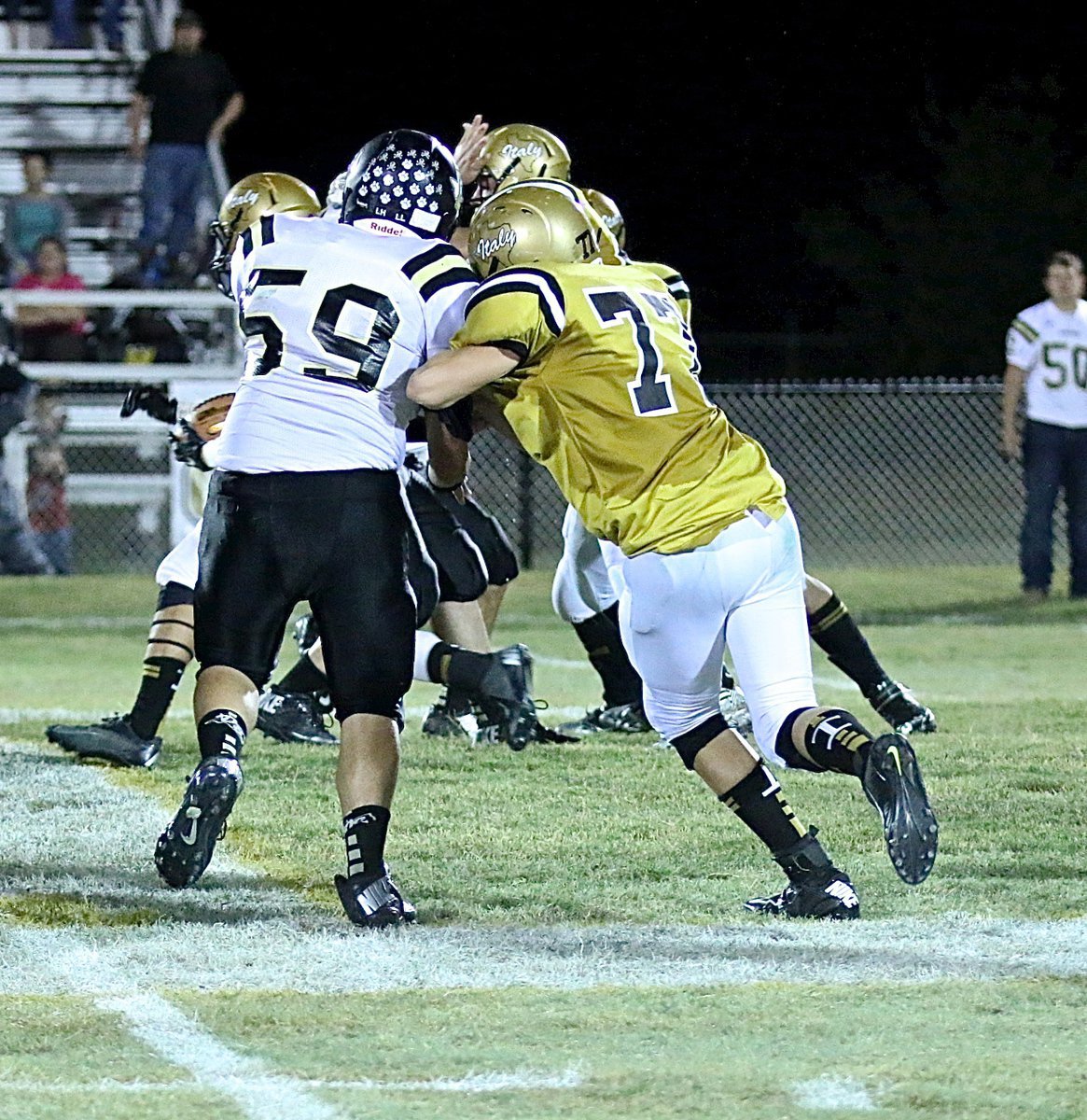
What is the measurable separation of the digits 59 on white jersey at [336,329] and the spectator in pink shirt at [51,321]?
11.5m

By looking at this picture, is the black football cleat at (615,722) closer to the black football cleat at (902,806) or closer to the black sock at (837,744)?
the black sock at (837,744)

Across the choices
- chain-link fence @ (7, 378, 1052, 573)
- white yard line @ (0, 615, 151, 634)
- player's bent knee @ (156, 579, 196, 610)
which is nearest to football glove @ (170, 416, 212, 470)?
player's bent knee @ (156, 579, 196, 610)

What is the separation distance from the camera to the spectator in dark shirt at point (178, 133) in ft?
55.5

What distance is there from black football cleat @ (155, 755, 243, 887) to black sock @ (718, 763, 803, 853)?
1.16 m

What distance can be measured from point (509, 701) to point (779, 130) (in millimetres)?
22232

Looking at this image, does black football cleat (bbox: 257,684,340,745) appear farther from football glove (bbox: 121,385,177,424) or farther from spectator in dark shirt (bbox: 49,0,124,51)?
spectator in dark shirt (bbox: 49,0,124,51)

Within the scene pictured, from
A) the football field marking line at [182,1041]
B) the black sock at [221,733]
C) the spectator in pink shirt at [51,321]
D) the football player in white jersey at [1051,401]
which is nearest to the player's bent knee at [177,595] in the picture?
the black sock at [221,733]

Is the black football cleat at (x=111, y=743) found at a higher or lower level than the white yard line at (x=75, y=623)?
higher

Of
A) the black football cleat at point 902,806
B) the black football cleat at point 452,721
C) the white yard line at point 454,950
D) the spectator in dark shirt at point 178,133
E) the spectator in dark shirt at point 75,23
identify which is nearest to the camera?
the white yard line at point 454,950

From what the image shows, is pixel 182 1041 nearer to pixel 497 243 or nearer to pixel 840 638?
pixel 497 243

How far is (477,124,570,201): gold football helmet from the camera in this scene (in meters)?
7.41

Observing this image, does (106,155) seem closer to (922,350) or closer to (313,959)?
(922,350)

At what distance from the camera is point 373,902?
16.2ft

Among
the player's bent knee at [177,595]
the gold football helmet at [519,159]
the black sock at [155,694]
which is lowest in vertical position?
the black sock at [155,694]
